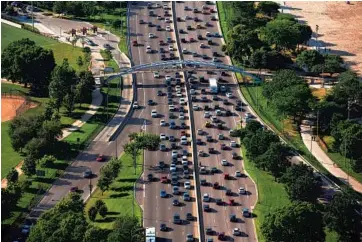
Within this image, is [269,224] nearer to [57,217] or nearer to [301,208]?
[301,208]

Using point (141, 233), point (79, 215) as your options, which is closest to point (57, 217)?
point (79, 215)

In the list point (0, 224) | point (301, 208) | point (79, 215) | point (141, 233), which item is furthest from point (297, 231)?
point (0, 224)

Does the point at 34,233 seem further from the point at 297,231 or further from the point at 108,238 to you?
the point at 297,231

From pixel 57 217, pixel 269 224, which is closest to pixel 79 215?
pixel 57 217

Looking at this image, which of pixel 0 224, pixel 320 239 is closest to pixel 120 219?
pixel 0 224

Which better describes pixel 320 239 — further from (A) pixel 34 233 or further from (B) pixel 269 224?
(A) pixel 34 233
